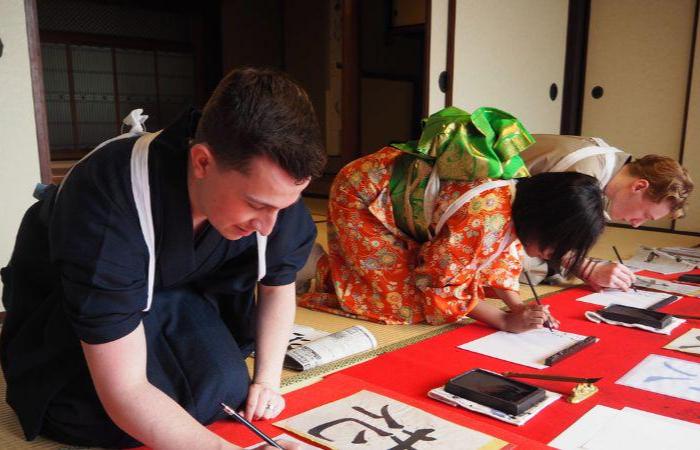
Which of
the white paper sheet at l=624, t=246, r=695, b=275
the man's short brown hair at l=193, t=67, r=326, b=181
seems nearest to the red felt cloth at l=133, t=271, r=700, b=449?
the man's short brown hair at l=193, t=67, r=326, b=181

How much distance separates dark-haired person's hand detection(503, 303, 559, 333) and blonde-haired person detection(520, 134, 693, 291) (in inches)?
25.0

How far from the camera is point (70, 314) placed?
105 centimetres

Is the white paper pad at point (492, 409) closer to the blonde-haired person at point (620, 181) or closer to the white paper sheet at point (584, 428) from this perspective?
the white paper sheet at point (584, 428)

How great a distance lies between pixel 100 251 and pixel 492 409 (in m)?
0.93

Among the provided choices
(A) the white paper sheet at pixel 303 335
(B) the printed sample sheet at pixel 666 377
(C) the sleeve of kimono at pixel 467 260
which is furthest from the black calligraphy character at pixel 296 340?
(B) the printed sample sheet at pixel 666 377

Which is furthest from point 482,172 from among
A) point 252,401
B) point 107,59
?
point 107,59

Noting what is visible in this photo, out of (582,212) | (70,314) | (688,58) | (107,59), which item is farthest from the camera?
(107,59)

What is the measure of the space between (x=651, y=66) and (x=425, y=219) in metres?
3.47

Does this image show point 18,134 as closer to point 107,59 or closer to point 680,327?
point 680,327

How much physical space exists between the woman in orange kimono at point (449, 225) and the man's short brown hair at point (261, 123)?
99cm

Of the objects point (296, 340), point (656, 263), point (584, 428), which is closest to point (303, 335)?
point (296, 340)

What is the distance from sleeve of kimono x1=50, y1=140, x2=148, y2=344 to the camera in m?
1.02

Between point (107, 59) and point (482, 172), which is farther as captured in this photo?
point (107, 59)

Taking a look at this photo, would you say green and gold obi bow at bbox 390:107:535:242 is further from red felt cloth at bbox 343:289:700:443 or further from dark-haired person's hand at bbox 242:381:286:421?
dark-haired person's hand at bbox 242:381:286:421
